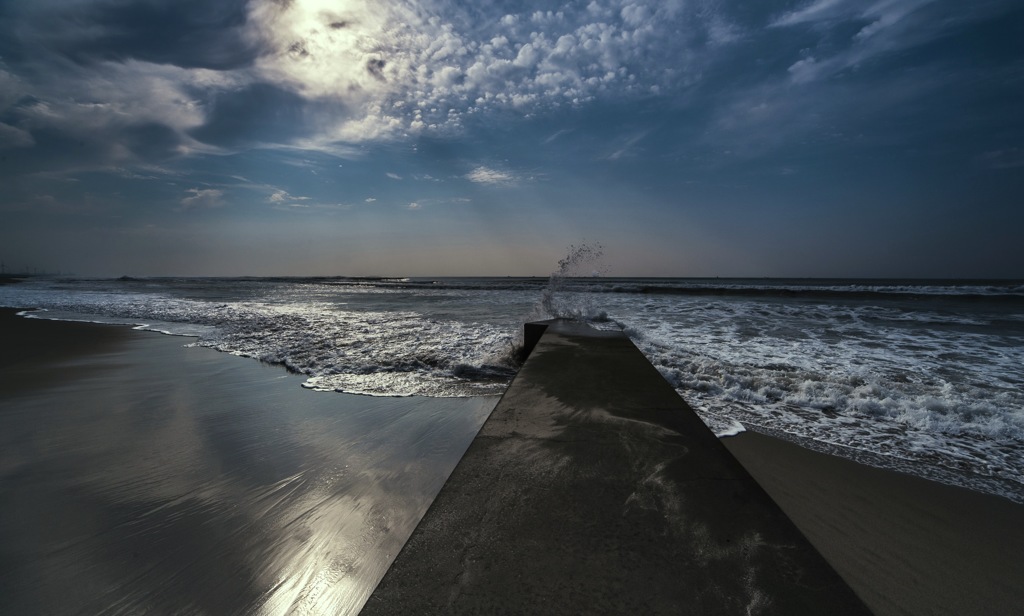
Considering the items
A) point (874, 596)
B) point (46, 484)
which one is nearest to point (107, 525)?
point (46, 484)

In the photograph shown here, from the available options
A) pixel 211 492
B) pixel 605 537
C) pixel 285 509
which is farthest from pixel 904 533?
pixel 211 492

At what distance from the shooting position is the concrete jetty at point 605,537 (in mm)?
1128

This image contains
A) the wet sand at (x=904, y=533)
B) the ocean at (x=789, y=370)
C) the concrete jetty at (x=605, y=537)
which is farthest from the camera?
the ocean at (x=789, y=370)

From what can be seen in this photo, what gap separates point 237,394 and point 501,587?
4859 millimetres

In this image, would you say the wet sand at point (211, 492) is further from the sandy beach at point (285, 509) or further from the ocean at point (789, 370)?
the ocean at point (789, 370)

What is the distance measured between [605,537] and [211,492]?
2.71 m

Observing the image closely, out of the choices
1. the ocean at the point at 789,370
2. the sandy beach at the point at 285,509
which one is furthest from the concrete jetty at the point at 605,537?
the ocean at the point at 789,370

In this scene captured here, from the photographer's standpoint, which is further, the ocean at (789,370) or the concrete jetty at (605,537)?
the ocean at (789,370)

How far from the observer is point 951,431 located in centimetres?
373

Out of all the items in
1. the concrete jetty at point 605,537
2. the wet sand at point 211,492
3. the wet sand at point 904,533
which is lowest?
the wet sand at point 904,533

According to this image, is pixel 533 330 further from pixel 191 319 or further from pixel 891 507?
pixel 191 319

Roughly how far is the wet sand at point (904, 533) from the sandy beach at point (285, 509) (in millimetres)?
10

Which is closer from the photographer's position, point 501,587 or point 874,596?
point 501,587

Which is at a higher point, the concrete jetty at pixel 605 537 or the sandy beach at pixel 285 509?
the concrete jetty at pixel 605 537
